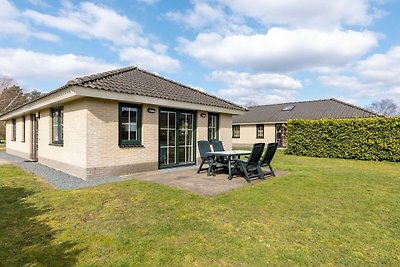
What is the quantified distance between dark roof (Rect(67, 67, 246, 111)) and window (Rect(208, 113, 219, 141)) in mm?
729

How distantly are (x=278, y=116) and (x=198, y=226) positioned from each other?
24320 mm

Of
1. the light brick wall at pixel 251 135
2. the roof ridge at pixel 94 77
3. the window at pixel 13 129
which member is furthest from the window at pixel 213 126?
the window at pixel 13 129

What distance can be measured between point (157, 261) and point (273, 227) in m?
2.11

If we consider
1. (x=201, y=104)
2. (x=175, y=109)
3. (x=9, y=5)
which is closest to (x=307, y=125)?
(x=201, y=104)

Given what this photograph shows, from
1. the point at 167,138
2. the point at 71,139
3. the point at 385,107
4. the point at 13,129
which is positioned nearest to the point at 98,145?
the point at 71,139

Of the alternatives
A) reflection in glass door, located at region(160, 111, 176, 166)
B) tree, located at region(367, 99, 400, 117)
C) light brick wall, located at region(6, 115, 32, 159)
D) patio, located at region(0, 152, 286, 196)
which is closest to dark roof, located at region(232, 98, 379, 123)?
reflection in glass door, located at region(160, 111, 176, 166)

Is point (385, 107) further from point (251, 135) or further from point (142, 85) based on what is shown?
point (142, 85)

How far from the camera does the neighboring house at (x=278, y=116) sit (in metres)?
23.9

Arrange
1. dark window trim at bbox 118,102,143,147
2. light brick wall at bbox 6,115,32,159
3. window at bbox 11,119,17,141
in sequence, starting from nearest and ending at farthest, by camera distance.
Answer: dark window trim at bbox 118,102,143,147 < light brick wall at bbox 6,115,32,159 < window at bbox 11,119,17,141

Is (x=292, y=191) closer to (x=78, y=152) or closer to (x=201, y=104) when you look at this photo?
(x=201, y=104)

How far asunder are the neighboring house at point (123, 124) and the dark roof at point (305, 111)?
1467 centimetres

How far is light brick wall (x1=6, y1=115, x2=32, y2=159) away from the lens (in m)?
14.7

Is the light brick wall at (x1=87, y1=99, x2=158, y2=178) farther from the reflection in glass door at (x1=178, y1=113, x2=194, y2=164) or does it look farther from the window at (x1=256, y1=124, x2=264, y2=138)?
the window at (x1=256, y1=124, x2=264, y2=138)

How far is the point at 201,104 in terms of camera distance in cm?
1091
